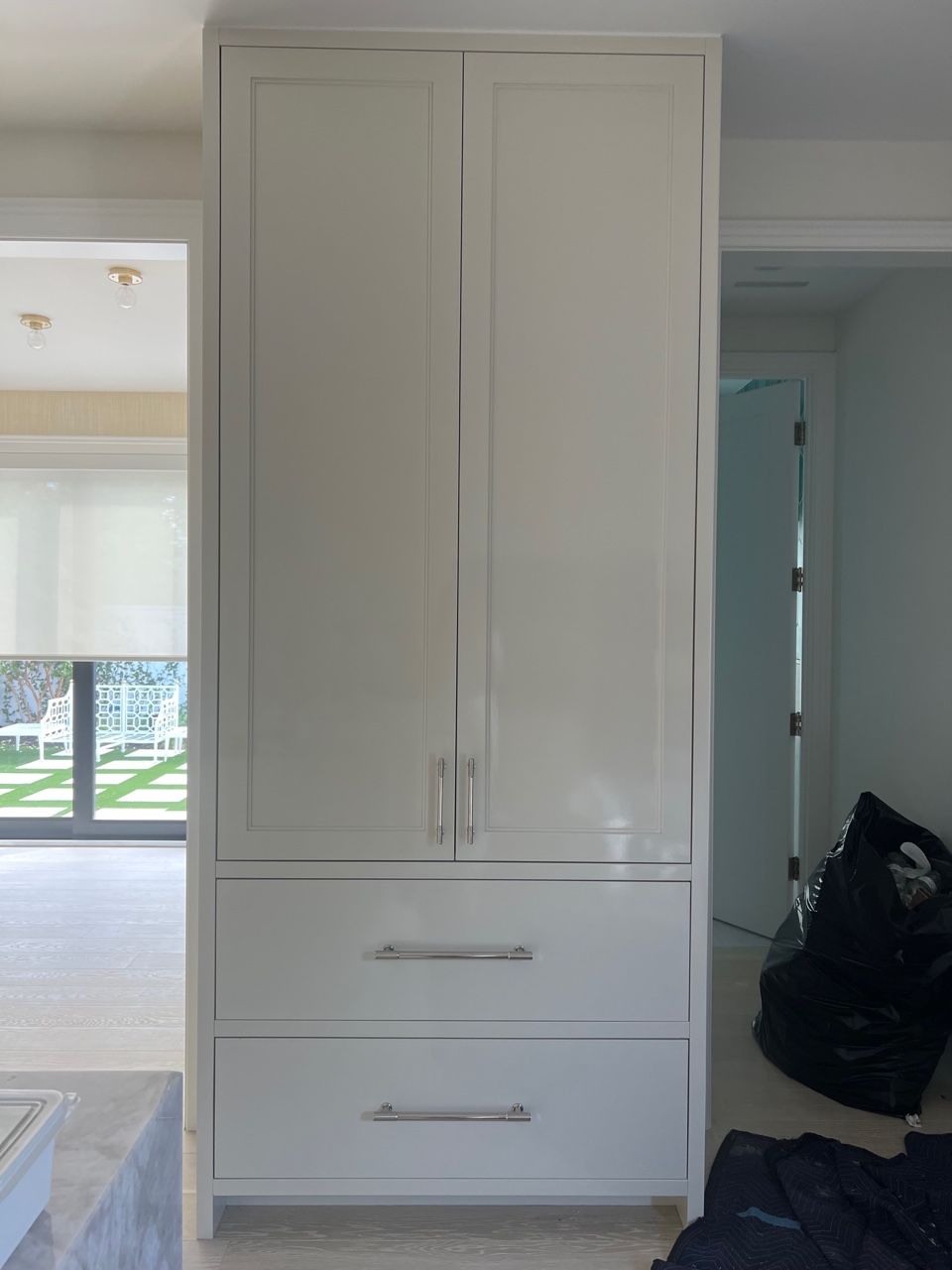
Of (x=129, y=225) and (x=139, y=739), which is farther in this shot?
(x=139, y=739)

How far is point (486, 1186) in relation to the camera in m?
2.03

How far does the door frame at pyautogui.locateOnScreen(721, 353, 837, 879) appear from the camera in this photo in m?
3.65

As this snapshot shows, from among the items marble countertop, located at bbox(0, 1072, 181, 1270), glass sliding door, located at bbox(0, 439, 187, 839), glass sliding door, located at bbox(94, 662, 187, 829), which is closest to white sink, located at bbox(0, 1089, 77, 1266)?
marble countertop, located at bbox(0, 1072, 181, 1270)

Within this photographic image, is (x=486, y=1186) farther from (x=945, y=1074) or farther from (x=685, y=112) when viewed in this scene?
(x=685, y=112)

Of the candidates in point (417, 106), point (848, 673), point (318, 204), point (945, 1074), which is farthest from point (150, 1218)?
point (848, 673)

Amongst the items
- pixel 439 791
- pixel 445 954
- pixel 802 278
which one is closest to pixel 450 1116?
pixel 445 954

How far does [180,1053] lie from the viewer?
112 inches

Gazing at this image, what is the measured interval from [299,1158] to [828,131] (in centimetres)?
278

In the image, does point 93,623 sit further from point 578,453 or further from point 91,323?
point 578,453

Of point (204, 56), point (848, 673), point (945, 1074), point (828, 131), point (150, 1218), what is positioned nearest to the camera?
point (150, 1218)

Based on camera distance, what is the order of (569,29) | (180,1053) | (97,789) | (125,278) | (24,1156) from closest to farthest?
(24,1156) < (569,29) < (180,1053) < (125,278) < (97,789)

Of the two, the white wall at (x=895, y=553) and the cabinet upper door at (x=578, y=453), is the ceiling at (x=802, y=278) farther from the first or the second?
the cabinet upper door at (x=578, y=453)

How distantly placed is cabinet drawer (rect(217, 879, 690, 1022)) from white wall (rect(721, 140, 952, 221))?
70.3 inches

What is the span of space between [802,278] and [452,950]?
8.29 ft
